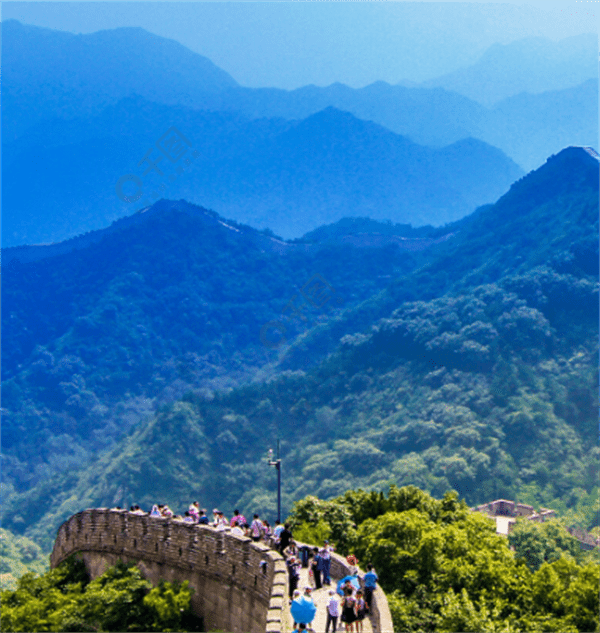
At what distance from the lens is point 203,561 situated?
22.2 m

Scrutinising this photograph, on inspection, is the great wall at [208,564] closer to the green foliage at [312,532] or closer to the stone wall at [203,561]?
the stone wall at [203,561]

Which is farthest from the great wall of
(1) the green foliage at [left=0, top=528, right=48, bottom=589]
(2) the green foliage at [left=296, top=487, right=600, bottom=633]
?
(1) the green foliage at [left=0, top=528, right=48, bottom=589]

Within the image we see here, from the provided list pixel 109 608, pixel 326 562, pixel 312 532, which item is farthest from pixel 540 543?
pixel 109 608

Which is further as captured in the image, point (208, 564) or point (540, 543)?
point (540, 543)

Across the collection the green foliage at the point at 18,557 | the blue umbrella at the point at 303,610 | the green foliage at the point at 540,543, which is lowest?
the green foliage at the point at 18,557

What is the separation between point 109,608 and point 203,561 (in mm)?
3321

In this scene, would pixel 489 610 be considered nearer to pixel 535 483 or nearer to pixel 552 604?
pixel 552 604

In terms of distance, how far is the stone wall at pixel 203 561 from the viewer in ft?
62.5

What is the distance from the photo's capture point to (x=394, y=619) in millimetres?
24719

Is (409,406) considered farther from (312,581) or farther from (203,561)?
(312,581)

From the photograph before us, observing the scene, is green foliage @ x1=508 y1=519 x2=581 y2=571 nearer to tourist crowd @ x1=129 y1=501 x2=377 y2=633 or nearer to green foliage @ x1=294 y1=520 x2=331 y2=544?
green foliage @ x1=294 y1=520 x2=331 y2=544

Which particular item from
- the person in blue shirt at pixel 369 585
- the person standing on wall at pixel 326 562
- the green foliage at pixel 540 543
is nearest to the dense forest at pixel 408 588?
the person standing on wall at pixel 326 562

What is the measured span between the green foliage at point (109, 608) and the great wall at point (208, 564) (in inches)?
17.4

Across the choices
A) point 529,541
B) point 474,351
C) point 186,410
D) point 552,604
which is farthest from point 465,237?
point 552,604
